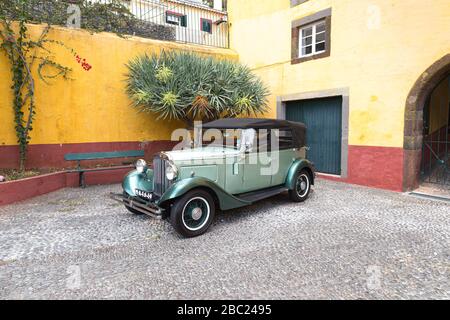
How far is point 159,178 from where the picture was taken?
433 cm

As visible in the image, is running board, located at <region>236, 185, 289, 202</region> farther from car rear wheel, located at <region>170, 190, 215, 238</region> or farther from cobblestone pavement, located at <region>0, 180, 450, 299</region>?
car rear wheel, located at <region>170, 190, 215, 238</region>

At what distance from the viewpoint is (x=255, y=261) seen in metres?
3.28

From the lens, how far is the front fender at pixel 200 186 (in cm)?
375

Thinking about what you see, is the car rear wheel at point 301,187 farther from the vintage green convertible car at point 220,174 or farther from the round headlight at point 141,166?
the round headlight at point 141,166

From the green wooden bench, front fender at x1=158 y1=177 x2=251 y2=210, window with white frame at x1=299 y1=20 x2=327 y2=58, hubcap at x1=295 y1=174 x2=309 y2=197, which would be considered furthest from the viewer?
window with white frame at x1=299 y1=20 x2=327 y2=58

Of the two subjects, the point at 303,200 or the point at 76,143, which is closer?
the point at 303,200

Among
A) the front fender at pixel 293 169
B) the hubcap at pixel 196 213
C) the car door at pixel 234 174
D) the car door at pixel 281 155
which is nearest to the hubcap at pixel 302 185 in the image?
the front fender at pixel 293 169

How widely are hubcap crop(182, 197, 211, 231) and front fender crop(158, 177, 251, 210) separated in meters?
0.20

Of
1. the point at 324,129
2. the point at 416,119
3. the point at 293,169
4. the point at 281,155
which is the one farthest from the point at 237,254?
the point at 324,129

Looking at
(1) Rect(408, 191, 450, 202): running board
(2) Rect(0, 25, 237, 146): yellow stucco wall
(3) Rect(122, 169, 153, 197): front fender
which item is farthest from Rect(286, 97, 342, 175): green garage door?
(3) Rect(122, 169, 153, 197): front fender

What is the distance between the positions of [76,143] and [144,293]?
6134 millimetres

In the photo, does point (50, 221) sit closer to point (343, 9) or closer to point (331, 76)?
point (331, 76)

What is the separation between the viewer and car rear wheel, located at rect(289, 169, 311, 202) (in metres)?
5.61
